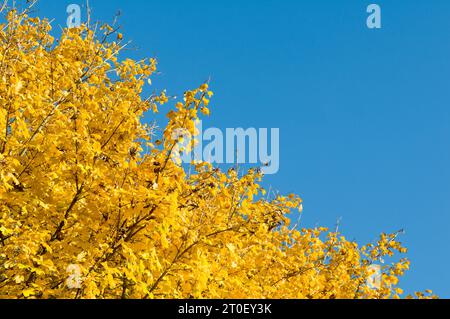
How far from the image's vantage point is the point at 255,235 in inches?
368

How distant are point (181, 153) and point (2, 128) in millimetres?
2499

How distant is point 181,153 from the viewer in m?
8.27

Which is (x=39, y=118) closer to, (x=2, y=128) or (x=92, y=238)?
(x=2, y=128)

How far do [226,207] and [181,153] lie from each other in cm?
→ 187
